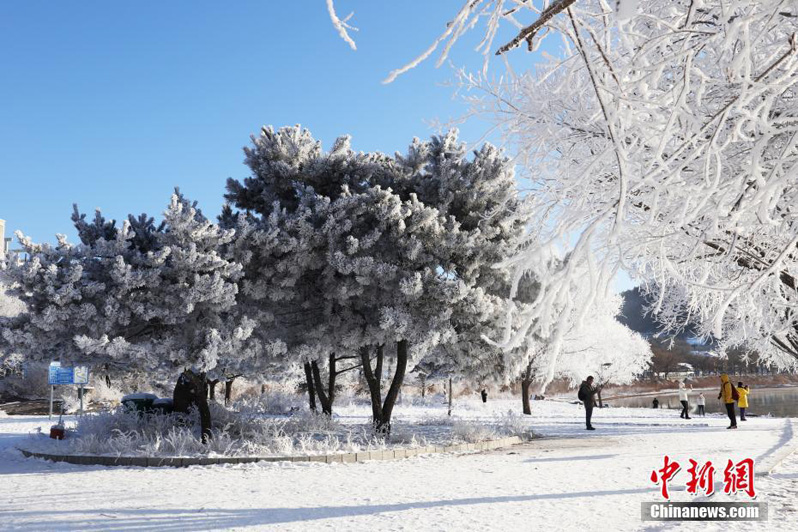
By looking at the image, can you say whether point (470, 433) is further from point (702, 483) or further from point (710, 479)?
point (710, 479)

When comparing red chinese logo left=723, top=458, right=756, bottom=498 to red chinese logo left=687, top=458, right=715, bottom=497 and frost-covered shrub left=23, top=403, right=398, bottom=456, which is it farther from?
frost-covered shrub left=23, top=403, right=398, bottom=456

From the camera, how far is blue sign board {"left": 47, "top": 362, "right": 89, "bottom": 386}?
17359 mm

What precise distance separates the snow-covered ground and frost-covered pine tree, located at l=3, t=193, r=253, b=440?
2.17 meters

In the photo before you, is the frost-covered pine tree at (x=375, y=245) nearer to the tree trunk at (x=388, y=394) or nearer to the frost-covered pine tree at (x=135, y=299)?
the tree trunk at (x=388, y=394)

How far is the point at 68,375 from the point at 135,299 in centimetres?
920

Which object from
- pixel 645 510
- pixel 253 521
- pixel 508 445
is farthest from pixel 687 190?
pixel 508 445

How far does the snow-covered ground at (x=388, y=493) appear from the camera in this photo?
603 cm

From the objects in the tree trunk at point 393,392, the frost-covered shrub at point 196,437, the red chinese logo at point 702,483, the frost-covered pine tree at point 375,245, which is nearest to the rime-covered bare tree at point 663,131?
the red chinese logo at point 702,483

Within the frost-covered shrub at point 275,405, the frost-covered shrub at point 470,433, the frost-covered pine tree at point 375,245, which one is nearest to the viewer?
the frost-covered pine tree at point 375,245

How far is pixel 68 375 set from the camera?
18328 millimetres

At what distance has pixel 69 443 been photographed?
12266mm

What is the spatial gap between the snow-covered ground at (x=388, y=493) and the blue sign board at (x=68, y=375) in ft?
15.9

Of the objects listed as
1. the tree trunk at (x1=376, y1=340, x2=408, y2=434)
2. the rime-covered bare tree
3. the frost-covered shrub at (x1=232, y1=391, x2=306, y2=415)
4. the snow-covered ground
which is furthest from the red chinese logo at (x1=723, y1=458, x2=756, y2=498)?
the frost-covered shrub at (x1=232, y1=391, x2=306, y2=415)

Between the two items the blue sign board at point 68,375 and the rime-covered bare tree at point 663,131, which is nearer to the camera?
the rime-covered bare tree at point 663,131
